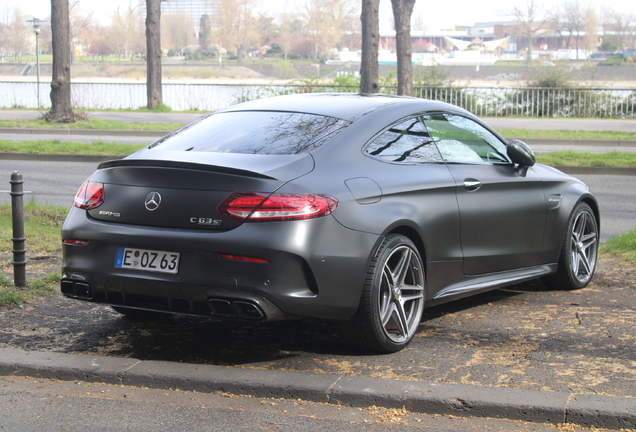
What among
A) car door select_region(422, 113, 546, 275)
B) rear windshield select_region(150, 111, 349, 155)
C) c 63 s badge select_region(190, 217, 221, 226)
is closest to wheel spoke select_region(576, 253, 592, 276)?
car door select_region(422, 113, 546, 275)

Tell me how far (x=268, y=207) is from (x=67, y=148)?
45.9 ft

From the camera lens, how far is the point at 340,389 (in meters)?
3.82

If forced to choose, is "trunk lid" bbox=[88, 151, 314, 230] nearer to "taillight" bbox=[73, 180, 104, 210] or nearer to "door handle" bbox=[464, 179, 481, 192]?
"taillight" bbox=[73, 180, 104, 210]

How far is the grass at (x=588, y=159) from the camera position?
15398 millimetres

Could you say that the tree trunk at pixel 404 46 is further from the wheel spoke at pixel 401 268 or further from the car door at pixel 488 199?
the wheel spoke at pixel 401 268

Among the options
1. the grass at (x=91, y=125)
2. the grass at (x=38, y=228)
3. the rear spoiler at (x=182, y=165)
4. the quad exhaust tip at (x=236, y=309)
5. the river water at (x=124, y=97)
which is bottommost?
the grass at (x=38, y=228)

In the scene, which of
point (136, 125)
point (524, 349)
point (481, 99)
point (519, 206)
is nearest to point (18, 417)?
point (524, 349)

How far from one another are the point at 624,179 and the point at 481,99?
17.5 metres

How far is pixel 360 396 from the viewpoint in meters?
3.77

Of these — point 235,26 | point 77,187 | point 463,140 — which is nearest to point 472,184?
point 463,140

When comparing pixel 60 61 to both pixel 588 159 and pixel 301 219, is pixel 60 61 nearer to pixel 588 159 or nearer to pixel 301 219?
pixel 588 159

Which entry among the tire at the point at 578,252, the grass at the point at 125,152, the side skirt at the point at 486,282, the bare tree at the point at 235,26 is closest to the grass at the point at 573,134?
the grass at the point at 125,152

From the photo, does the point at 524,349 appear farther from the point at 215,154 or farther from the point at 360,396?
the point at 215,154

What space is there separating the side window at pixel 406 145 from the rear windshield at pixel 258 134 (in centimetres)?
26
